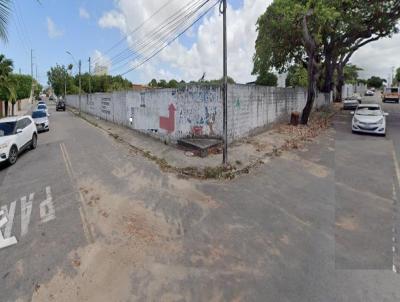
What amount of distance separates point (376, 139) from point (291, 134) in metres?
4.06

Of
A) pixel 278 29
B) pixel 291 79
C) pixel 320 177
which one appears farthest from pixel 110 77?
pixel 320 177

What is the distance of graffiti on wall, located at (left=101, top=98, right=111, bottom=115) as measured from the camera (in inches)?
1038

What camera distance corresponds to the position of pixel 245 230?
561 centimetres

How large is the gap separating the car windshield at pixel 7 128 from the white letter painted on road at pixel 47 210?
19.2 feet

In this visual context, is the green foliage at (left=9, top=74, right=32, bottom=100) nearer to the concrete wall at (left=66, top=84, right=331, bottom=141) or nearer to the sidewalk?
the concrete wall at (left=66, top=84, right=331, bottom=141)

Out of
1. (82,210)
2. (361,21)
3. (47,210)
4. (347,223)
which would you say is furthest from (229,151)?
(361,21)

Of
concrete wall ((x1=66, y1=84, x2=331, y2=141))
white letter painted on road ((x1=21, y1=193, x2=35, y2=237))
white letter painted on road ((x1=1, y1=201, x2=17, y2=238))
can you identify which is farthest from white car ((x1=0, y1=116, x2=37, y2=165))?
concrete wall ((x1=66, y1=84, x2=331, y2=141))

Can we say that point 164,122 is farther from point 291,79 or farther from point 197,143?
point 291,79

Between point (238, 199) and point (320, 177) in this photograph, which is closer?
point (238, 199)

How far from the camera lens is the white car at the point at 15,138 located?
423 inches

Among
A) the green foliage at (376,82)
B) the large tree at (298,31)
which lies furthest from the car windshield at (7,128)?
the green foliage at (376,82)

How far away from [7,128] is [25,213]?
23.2 ft

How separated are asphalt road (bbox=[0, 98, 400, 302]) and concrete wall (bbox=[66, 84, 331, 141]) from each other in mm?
3641

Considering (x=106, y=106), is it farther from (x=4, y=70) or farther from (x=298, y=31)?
(x=298, y=31)
